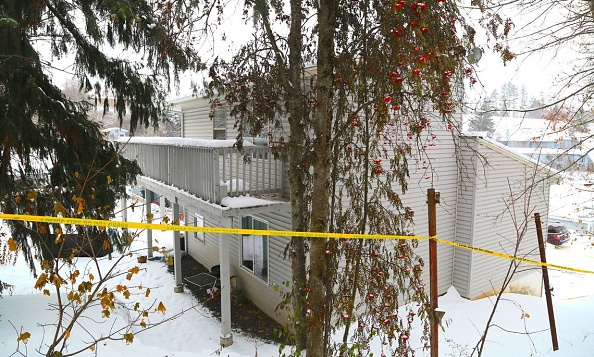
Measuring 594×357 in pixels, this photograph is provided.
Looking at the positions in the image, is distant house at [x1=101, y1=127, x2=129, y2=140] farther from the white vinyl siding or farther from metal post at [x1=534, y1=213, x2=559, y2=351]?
the white vinyl siding

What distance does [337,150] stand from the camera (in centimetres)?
411

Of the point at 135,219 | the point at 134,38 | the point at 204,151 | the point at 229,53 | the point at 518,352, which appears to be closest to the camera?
the point at 229,53

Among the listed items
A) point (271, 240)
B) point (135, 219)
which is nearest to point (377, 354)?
point (271, 240)

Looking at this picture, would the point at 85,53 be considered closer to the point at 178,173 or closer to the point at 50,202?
the point at 50,202

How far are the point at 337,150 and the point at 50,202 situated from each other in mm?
3853

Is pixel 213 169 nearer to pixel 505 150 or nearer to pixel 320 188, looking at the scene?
pixel 320 188

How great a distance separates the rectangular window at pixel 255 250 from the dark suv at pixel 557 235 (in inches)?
606

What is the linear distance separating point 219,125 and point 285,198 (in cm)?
439

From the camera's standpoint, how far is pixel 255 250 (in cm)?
888

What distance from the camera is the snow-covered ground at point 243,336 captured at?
213 inches

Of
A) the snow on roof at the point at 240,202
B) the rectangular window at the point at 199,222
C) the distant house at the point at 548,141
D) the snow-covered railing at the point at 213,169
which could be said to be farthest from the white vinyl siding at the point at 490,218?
the rectangular window at the point at 199,222

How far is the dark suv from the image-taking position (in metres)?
17.8

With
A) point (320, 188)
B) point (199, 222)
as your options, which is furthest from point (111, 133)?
point (199, 222)

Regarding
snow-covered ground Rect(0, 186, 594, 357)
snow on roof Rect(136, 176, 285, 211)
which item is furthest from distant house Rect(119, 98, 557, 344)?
snow-covered ground Rect(0, 186, 594, 357)
